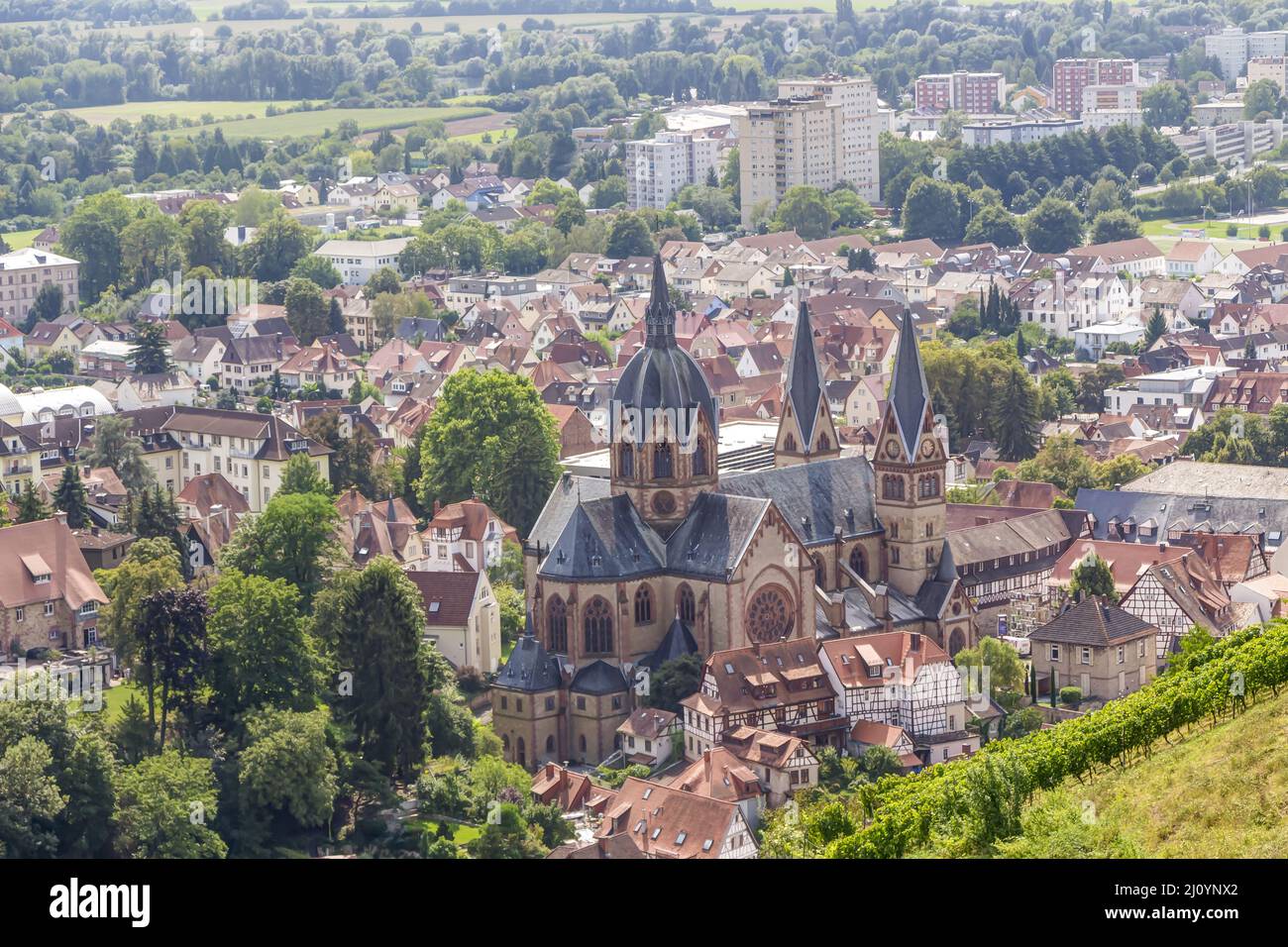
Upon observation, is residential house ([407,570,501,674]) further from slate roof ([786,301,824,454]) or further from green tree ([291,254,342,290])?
green tree ([291,254,342,290])

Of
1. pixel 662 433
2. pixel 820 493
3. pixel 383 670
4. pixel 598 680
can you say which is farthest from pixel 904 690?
pixel 383 670

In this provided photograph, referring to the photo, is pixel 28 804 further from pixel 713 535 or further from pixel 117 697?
pixel 713 535

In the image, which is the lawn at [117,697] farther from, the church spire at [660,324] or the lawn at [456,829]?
the church spire at [660,324]
